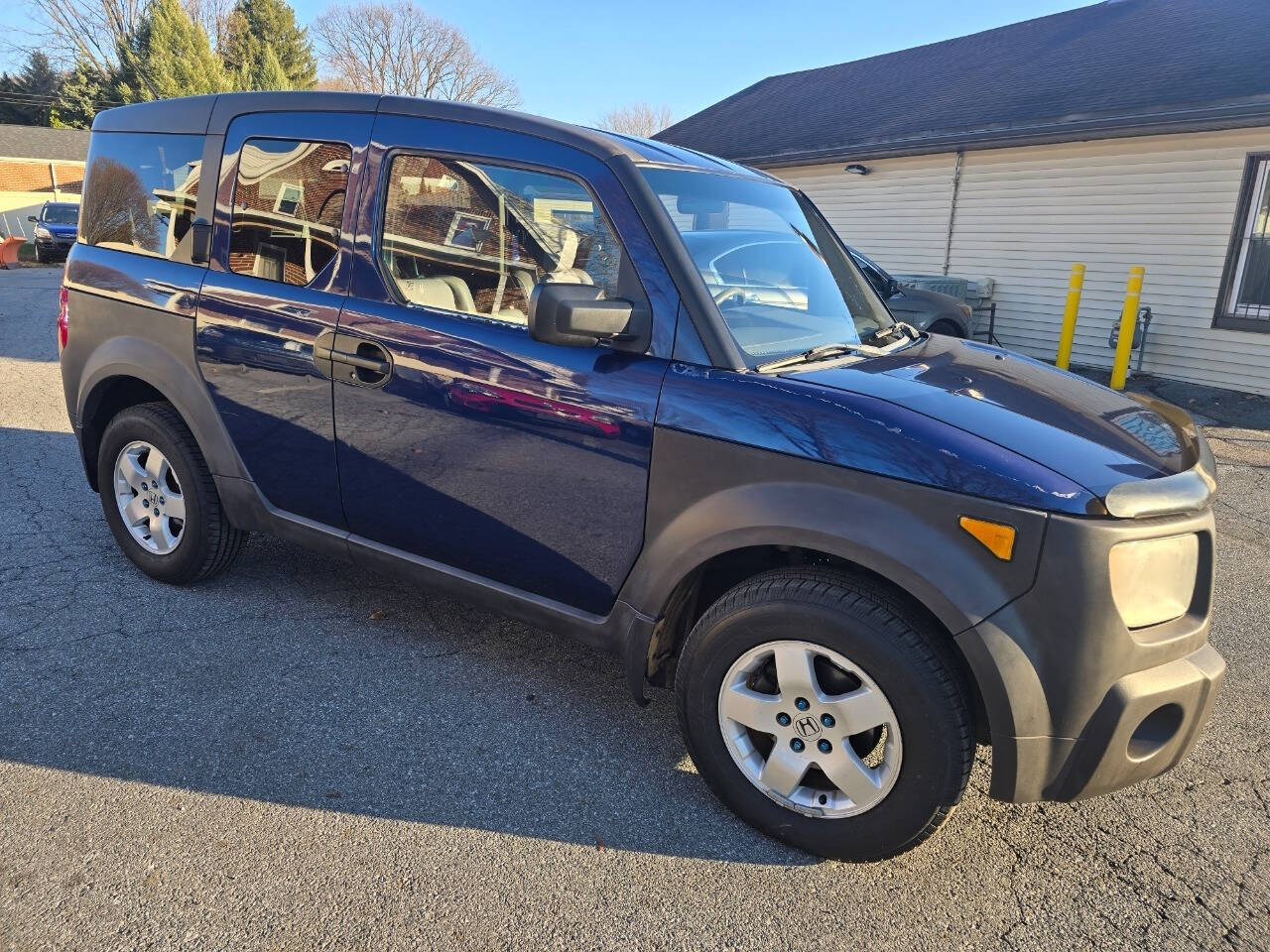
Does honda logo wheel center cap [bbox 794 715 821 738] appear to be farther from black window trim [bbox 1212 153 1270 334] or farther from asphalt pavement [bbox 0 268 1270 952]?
black window trim [bbox 1212 153 1270 334]

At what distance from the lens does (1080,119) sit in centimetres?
1100

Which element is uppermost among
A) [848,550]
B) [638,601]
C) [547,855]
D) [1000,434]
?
[1000,434]

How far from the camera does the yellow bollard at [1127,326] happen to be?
9930 millimetres

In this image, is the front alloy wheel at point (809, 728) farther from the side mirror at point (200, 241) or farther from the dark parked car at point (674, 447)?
the side mirror at point (200, 241)

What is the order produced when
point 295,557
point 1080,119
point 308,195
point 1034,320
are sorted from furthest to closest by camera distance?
point 1034,320
point 1080,119
point 295,557
point 308,195

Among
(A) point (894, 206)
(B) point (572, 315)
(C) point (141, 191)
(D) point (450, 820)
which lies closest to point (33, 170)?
(A) point (894, 206)

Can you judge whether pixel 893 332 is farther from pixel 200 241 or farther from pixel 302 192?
pixel 200 241

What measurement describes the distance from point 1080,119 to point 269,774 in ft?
39.4

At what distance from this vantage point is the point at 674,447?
2510mm

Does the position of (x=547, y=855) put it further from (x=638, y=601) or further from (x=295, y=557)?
(x=295, y=557)

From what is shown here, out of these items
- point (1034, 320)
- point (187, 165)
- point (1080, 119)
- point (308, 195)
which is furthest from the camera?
point (1034, 320)

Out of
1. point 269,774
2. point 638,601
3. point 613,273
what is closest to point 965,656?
point 638,601

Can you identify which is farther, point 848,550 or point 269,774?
point 269,774

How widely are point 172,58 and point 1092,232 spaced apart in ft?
144
